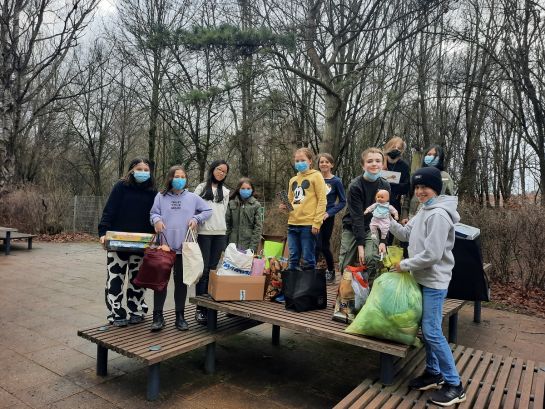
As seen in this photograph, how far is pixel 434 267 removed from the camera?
2.92 metres

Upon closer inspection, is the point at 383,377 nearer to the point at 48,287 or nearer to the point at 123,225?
the point at 123,225

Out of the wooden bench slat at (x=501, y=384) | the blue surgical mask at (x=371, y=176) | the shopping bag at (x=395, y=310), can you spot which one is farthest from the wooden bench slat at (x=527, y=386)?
the blue surgical mask at (x=371, y=176)

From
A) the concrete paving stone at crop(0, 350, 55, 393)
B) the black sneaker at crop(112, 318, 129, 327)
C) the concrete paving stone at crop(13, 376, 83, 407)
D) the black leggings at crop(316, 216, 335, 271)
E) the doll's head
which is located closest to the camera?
the concrete paving stone at crop(13, 376, 83, 407)

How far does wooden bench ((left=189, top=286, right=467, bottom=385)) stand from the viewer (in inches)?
116

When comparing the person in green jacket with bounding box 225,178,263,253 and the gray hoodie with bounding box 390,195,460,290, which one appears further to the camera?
the person in green jacket with bounding box 225,178,263,253

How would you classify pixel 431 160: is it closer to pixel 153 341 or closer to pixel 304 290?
pixel 304 290

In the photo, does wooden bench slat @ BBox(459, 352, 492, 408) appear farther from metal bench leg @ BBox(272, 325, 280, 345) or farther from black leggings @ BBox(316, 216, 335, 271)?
black leggings @ BBox(316, 216, 335, 271)

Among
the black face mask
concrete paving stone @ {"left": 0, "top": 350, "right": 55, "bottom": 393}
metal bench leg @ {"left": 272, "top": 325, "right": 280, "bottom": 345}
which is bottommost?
concrete paving stone @ {"left": 0, "top": 350, "right": 55, "bottom": 393}

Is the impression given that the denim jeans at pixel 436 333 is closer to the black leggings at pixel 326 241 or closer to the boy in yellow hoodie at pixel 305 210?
the boy in yellow hoodie at pixel 305 210

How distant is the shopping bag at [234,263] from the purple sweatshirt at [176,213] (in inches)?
17.1

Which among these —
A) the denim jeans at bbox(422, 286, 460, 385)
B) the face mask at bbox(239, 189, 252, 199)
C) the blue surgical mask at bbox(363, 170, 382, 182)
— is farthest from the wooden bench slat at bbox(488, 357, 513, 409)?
the face mask at bbox(239, 189, 252, 199)

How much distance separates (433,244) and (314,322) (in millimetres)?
1195

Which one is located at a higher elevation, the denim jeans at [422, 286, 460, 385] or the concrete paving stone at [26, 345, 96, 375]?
the denim jeans at [422, 286, 460, 385]

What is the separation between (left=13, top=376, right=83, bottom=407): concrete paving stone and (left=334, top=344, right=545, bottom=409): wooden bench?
2193mm
